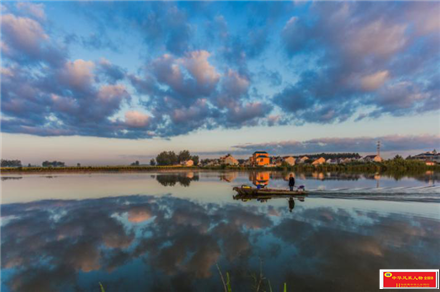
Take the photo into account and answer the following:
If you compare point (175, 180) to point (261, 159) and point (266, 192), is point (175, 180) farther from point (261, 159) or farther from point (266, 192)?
point (261, 159)

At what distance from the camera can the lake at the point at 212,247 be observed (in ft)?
25.4

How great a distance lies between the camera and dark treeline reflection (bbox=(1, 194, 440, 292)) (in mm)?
7754

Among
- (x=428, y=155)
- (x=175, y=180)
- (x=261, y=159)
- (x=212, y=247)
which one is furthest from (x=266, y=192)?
(x=428, y=155)

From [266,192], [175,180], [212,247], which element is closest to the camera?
[212,247]

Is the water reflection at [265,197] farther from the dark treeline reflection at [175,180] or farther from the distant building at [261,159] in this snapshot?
the distant building at [261,159]

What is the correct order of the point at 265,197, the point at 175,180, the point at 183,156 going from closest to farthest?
the point at 265,197 < the point at 175,180 < the point at 183,156

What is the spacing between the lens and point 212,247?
34.4 ft

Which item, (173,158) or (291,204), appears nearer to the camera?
(291,204)

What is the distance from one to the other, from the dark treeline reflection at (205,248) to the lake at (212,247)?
0.14 feet

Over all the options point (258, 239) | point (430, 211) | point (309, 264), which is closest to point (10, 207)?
point (258, 239)

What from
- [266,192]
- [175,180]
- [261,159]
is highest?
[261,159]

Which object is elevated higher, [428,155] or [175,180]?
[428,155]

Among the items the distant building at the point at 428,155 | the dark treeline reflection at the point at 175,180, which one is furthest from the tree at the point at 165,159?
the distant building at the point at 428,155

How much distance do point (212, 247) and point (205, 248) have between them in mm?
355
